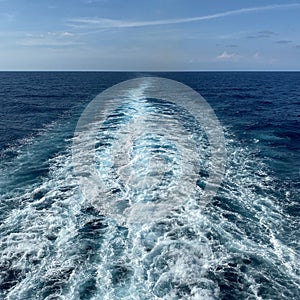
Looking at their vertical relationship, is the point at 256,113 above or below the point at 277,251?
above

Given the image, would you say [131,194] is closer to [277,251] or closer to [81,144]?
[277,251]

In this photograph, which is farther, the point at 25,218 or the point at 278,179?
the point at 278,179

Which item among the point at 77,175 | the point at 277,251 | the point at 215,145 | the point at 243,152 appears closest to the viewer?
the point at 277,251

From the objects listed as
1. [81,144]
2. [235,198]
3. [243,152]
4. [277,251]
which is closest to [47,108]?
[81,144]

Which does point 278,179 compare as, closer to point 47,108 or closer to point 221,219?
point 221,219

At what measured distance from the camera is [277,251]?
11812 millimetres

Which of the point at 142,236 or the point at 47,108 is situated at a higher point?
the point at 47,108

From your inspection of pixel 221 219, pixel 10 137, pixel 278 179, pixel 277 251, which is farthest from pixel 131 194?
pixel 10 137

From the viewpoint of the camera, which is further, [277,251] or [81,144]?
[81,144]

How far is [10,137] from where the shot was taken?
27.9 meters

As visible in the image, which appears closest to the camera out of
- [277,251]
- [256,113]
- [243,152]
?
[277,251]

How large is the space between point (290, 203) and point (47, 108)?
3833 centimetres

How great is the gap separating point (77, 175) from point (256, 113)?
104 ft

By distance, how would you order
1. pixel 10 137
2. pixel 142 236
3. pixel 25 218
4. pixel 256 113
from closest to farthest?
pixel 142 236
pixel 25 218
pixel 10 137
pixel 256 113
